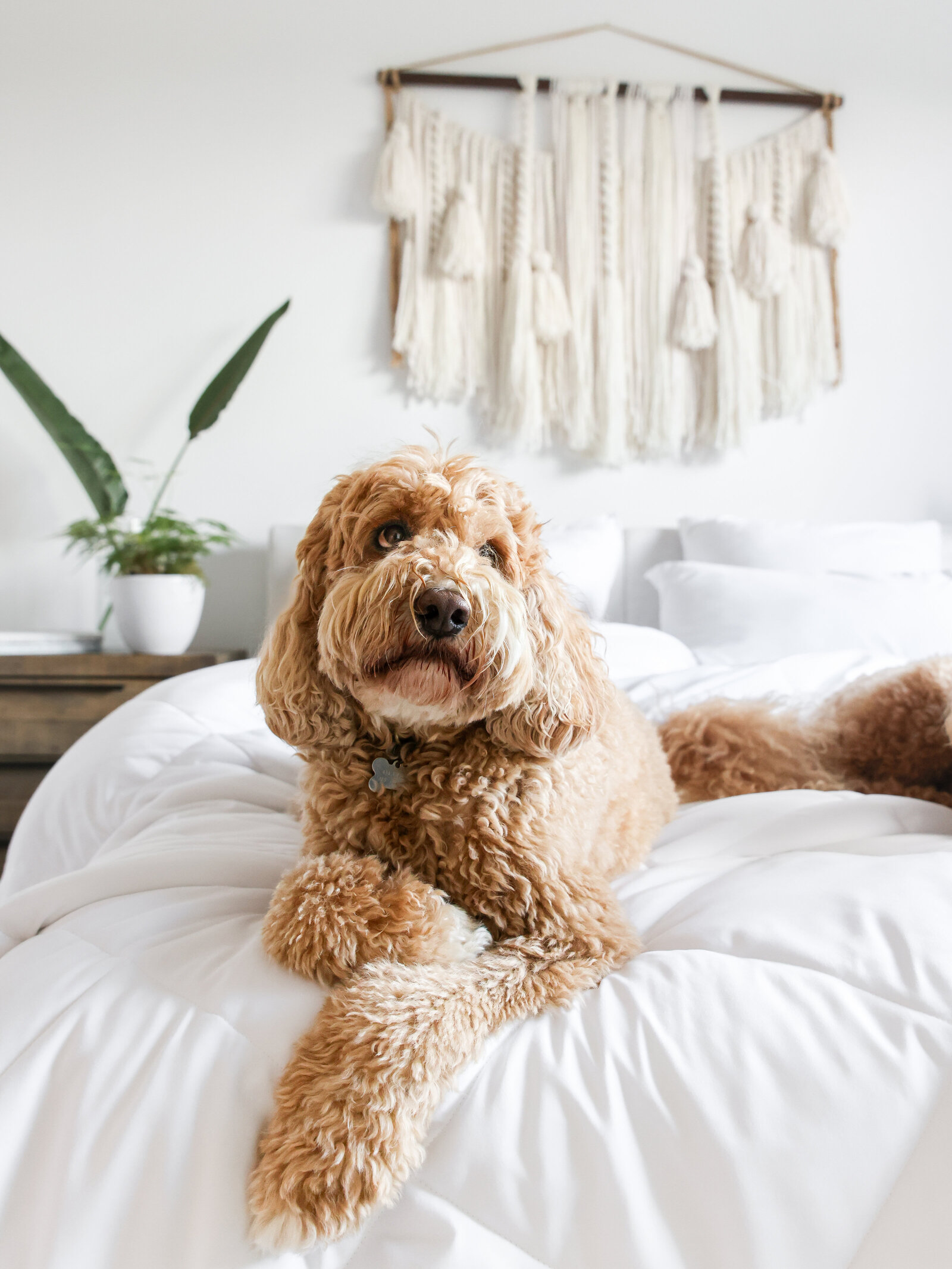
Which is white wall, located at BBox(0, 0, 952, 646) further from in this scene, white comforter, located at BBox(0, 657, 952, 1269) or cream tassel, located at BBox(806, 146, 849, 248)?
white comforter, located at BBox(0, 657, 952, 1269)

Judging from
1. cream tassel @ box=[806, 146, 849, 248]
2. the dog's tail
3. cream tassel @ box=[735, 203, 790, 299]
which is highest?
cream tassel @ box=[806, 146, 849, 248]

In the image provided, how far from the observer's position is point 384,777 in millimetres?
917

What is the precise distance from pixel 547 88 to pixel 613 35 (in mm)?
287

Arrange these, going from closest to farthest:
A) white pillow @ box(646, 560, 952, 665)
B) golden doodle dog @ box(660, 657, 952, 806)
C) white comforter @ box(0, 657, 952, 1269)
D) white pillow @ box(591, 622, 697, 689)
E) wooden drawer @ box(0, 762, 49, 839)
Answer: white comforter @ box(0, 657, 952, 1269)
golden doodle dog @ box(660, 657, 952, 806)
white pillow @ box(591, 622, 697, 689)
white pillow @ box(646, 560, 952, 665)
wooden drawer @ box(0, 762, 49, 839)

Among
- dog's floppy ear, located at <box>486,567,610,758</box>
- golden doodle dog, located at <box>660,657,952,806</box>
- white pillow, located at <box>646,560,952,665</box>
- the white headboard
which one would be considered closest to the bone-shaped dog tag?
dog's floppy ear, located at <box>486,567,610,758</box>

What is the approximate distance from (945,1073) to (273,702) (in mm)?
670

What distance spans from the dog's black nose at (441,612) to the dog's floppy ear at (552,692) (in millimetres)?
114

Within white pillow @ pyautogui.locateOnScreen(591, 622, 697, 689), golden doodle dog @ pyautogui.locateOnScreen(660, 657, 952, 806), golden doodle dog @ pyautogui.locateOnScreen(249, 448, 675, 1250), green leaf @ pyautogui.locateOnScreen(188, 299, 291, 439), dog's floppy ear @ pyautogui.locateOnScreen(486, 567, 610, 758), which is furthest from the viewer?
green leaf @ pyautogui.locateOnScreen(188, 299, 291, 439)

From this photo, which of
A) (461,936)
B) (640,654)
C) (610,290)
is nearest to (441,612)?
(461,936)

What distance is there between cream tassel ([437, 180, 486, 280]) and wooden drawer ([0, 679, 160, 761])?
1573 millimetres

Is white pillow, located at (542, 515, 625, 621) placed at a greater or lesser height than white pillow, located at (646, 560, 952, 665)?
greater

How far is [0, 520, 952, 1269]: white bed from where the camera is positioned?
59 centimetres

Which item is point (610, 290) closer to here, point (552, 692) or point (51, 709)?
point (51, 709)

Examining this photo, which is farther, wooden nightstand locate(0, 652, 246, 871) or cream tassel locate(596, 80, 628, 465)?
cream tassel locate(596, 80, 628, 465)
